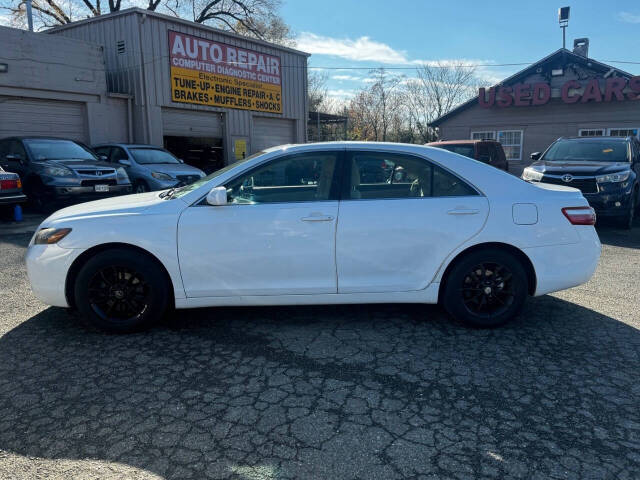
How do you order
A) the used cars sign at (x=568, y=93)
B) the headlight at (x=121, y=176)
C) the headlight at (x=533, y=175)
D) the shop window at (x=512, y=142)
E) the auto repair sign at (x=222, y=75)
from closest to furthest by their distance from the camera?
the headlight at (x=533, y=175), the headlight at (x=121, y=176), the auto repair sign at (x=222, y=75), the used cars sign at (x=568, y=93), the shop window at (x=512, y=142)

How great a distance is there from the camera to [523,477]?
2.25 m

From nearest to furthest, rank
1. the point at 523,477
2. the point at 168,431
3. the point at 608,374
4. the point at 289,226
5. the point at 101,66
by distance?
1. the point at 523,477
2. the point at 168,431
3. the point at 608,374
4. the point at 289,226
5. the point at 101,66

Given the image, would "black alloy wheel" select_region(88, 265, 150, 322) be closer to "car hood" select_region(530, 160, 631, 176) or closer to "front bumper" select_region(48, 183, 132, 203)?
"front bumper" select_region(48, 183, 132, 203)

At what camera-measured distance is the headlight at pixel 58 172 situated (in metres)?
9.87

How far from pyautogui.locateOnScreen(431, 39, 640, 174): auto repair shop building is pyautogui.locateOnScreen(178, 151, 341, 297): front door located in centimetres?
1874

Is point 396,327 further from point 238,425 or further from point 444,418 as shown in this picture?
point 238,425

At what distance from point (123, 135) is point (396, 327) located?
45.8 feet

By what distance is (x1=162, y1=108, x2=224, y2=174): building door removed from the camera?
16.3 m

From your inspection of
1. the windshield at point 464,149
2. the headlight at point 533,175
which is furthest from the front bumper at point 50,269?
the windshield at point 464,149

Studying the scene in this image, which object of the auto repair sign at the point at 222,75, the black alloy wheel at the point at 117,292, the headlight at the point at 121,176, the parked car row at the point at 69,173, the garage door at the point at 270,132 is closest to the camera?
the black alloy wheel at the point at 117,292

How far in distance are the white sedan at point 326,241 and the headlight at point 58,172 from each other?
663cm

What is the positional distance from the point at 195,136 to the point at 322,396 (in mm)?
15466

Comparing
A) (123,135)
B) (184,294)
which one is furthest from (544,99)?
(184,294)

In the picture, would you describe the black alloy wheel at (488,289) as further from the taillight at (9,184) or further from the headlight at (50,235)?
the taillight at (9,184)
